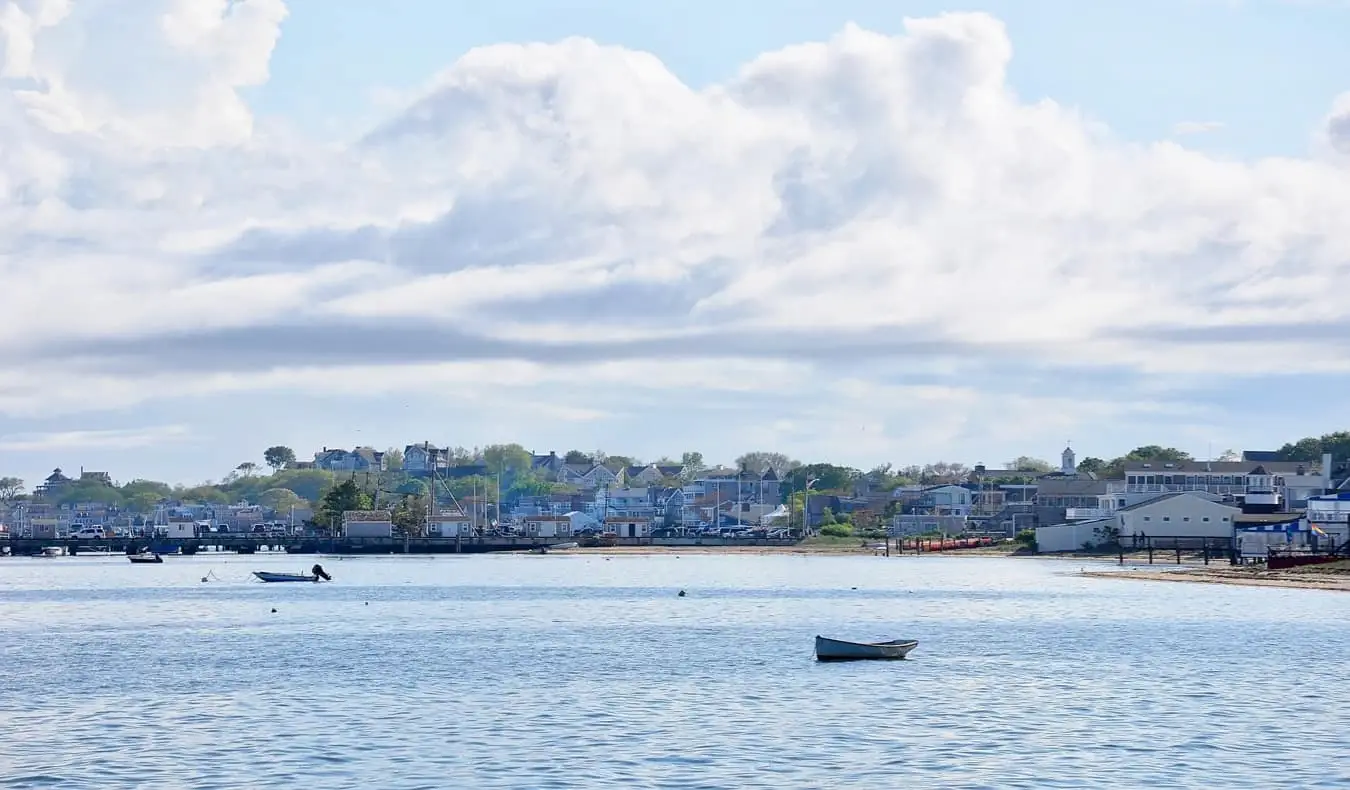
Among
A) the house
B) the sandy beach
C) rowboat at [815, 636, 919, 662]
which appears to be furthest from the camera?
the house

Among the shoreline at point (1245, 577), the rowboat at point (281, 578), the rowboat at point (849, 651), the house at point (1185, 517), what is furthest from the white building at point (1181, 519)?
the rowboat at point (849, 651)

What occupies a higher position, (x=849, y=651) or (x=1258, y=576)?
(x=1258, y=576)

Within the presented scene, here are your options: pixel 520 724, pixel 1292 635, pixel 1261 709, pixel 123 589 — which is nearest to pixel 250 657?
pixel 520 724

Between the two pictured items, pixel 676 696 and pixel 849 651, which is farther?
pixel 849 651

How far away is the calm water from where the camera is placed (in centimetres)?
4194

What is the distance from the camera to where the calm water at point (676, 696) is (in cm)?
4194

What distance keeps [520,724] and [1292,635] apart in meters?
44.3

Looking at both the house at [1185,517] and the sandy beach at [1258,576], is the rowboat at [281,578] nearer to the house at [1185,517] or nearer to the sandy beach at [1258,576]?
the sandy beach at [1258,576]

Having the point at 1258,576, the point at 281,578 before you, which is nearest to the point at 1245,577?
the point at 1258,576

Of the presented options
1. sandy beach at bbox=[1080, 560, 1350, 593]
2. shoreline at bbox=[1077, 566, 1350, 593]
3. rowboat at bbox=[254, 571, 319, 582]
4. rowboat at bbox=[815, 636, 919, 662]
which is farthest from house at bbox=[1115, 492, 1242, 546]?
rowboat at bbox=[815, 636, 919, 662]

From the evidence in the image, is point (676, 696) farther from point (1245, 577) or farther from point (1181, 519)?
point (1181, 519)

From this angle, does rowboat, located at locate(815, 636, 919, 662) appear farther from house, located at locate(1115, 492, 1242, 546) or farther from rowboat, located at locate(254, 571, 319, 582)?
house, located at locate(1115, 492, 1242, 546)

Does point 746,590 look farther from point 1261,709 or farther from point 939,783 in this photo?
point 939,783

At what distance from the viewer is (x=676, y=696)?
5694 centimetres
